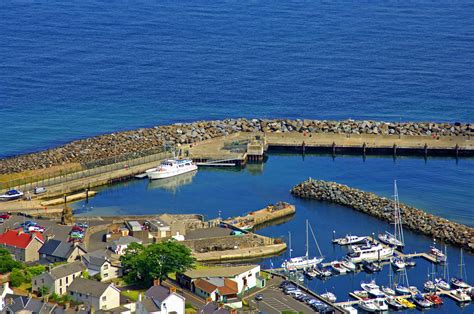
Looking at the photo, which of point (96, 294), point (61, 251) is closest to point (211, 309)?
point (96, 294)

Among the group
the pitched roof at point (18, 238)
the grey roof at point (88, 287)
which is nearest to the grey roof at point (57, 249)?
the pitched roof at point (18, 238)

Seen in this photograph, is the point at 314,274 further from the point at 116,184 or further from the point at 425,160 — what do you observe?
the point at 425,160

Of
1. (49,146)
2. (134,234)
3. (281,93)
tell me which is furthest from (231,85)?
(134,234)

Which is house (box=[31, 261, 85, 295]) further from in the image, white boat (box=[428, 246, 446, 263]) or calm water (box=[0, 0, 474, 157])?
calm water (box=[0, 0, 474, 157])

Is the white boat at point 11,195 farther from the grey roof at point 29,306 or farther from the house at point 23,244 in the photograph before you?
the grey roof at point 29,306

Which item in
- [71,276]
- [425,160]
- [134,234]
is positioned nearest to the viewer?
[71,276]

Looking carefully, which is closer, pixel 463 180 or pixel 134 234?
pixel 134 234

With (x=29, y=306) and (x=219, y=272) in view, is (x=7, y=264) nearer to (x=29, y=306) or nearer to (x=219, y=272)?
(x=29, y=306)
